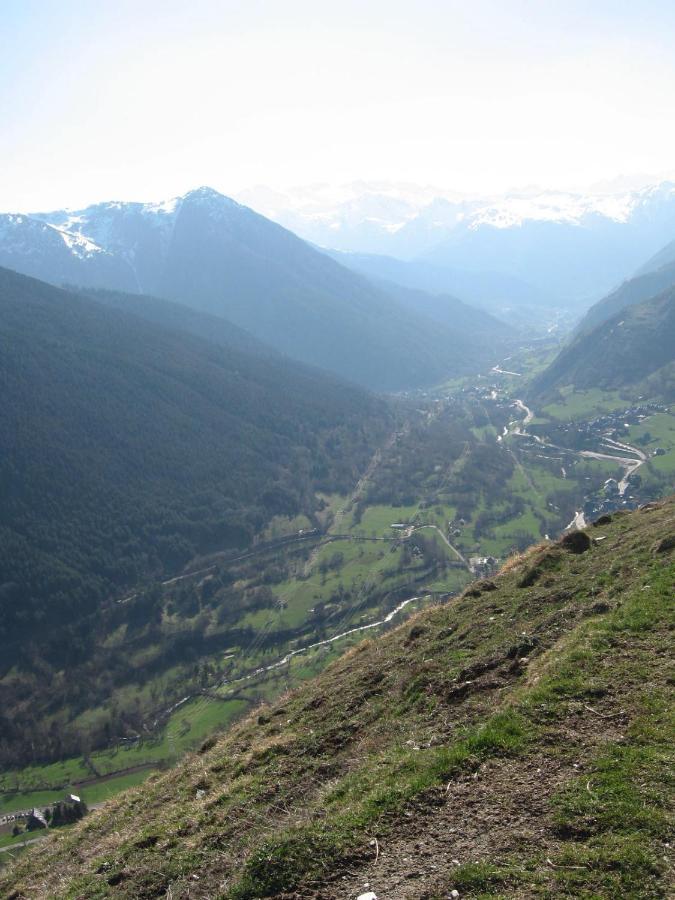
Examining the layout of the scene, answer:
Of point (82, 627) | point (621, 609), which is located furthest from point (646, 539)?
point (82, 627)

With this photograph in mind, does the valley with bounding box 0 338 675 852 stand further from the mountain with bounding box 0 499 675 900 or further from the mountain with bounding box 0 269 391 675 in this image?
the mountain with bounding box 0 499 675 900

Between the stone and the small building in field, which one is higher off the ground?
Result: the stone

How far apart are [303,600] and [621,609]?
106 meters

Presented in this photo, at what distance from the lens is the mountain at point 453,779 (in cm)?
1175

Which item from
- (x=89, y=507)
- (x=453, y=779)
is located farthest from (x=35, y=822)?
(x=89, y=507)

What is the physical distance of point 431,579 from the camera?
119375 millimetres

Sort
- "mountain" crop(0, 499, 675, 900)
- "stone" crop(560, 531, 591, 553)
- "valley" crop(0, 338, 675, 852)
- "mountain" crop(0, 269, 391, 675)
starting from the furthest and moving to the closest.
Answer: "mountain" crop(0, 269, 391, 675) < "valley" crop(0, 338, 675, 852) < "stone" crop(560, 531, 591, 553) < "mountain" crop(0, 499, 675, 900)

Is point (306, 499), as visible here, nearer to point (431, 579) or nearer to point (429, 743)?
point (431, 579)

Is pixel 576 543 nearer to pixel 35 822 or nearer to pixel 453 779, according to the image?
pixel 453 779

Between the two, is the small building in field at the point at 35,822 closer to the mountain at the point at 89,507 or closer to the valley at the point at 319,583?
the valley at the point at 319,583

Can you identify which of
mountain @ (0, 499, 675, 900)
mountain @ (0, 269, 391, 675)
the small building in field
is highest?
mountain @ (0, 499, 675, 900)

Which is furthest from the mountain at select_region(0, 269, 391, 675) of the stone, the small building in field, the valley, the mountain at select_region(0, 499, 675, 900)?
the stone

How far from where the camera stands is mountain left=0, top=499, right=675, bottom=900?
38.5 feet

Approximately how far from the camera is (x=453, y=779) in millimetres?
14500
